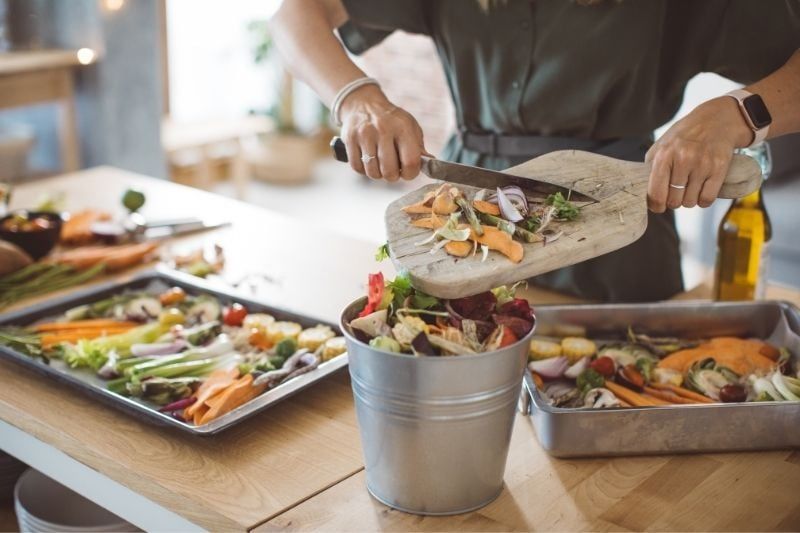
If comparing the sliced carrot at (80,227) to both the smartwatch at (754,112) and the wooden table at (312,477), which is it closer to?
the wooden table at (312,477)

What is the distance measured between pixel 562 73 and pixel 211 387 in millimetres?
→ 944

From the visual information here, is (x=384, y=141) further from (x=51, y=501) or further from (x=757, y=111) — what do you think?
(x=51, y=501)

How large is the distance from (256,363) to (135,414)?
0.79 ft

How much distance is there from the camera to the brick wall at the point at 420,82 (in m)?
6.62

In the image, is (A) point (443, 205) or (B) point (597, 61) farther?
(B) point (597, 61)

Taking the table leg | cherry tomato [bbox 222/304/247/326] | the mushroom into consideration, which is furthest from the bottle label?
the table leg

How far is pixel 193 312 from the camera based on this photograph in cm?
196

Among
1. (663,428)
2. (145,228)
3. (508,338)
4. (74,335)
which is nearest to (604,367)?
(663,428)

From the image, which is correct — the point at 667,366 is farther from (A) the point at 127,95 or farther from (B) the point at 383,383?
(A) the point at 127,95

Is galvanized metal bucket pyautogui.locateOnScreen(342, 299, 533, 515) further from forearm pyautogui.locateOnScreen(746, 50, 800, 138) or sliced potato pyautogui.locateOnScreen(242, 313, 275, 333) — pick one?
forearm pyautogui.locateOnScreen(746, 50, 800, 138)

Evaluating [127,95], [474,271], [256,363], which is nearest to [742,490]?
[474,271]

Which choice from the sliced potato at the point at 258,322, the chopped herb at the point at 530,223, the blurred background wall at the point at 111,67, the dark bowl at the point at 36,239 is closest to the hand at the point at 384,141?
the chopped herb at the point at 530,223

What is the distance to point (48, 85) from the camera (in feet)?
18.0

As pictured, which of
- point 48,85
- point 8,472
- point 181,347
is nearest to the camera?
point 181,347
